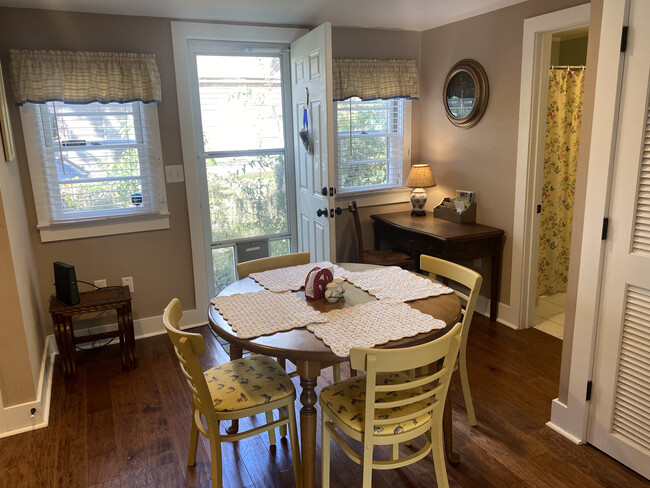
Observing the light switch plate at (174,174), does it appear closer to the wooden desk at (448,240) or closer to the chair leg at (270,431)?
the wooden desk at (448,240)

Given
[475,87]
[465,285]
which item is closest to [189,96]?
[475,87]

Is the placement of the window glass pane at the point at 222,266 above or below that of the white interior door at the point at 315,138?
below

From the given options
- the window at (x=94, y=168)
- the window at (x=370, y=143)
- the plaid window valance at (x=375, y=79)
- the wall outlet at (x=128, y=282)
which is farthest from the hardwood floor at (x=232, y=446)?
the plaid window valance at (x=375, y=79)

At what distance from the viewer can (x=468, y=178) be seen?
12.7ft

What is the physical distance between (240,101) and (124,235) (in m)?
1.34

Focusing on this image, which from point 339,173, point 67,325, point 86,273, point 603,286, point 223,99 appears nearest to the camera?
point 603,286

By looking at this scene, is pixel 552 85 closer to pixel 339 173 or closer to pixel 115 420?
pixel 339 173

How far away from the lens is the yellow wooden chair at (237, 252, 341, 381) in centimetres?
258

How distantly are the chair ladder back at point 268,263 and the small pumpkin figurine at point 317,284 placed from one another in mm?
551

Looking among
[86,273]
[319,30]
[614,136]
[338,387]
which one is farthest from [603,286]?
[86,273]

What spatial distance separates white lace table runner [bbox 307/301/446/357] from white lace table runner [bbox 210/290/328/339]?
81 mm

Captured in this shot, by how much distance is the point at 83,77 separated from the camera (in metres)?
3.11

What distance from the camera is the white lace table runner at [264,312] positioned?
1861mm

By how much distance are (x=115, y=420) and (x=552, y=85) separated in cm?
383
